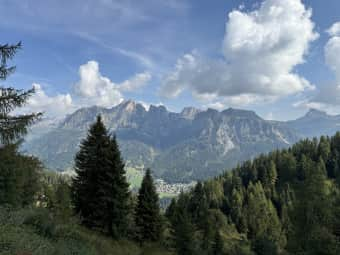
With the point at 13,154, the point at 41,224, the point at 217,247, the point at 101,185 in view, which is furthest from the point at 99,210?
the point at 217,247

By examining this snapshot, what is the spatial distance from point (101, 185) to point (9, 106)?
1441cm

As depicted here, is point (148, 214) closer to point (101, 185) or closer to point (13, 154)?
point (101, 185)

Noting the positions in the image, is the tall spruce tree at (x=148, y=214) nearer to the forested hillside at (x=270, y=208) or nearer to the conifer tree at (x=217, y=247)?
the forested hillside at (x=270, y=208)

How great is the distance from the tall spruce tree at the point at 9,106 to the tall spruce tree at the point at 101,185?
12.5 m

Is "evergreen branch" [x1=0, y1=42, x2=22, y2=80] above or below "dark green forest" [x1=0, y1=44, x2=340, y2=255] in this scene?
above

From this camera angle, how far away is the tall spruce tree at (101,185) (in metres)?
29.3

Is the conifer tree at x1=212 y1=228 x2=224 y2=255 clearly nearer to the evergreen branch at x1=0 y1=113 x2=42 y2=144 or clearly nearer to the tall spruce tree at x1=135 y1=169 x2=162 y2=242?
the tall spruce tree at x1=135 y1=169 x2=162 y2=242

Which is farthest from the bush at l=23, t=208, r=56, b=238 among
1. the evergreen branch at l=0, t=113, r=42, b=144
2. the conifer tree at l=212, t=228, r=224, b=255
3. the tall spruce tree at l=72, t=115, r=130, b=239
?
the conifer tree at l=212, t=228, r=224, b=255

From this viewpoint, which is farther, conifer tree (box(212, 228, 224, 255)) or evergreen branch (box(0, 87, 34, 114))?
conifer tree (box(212, 228, 224, 255))

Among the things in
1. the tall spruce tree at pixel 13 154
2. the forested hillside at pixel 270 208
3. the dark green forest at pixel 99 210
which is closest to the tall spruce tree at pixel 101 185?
the dark green forest at pixel 99 210

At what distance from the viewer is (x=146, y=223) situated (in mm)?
39750

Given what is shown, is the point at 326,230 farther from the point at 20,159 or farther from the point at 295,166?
the point at 295,166

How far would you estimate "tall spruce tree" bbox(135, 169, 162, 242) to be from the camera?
130 feet

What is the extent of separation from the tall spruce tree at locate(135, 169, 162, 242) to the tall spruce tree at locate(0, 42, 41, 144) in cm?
2507
